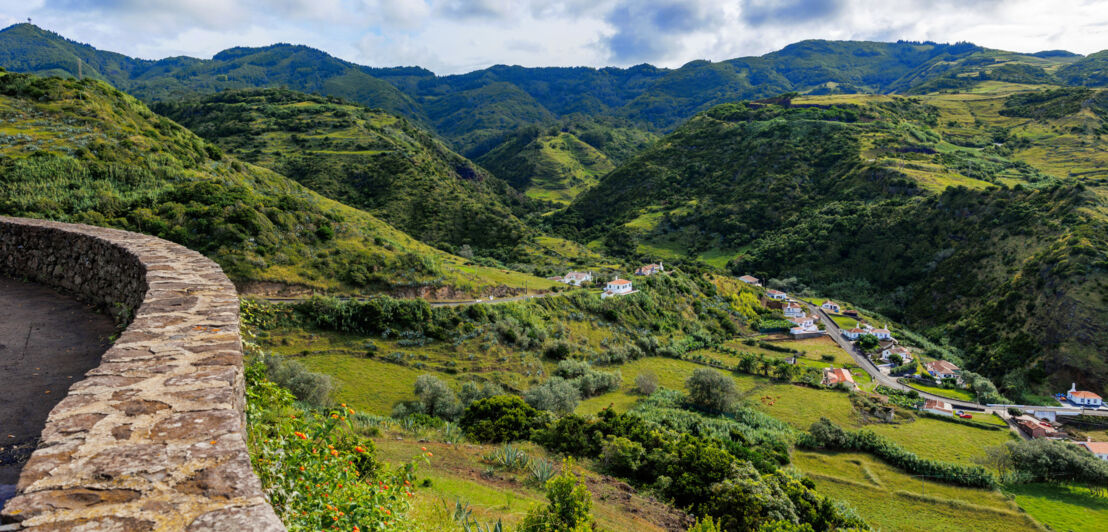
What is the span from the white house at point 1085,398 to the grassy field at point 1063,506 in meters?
21.1

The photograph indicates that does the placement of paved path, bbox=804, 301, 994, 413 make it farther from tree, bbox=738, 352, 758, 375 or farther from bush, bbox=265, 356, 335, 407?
bush, bbox=265, 356, 335, 407

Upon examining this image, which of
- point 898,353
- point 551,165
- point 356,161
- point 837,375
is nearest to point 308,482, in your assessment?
point 837,375

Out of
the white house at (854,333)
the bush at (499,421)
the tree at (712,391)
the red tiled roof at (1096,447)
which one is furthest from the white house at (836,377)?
the bush at (499,421)

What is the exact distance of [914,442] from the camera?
3097cm

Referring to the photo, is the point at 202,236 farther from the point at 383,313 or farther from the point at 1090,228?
the point at 1090,228

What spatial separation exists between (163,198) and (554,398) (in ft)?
85.7

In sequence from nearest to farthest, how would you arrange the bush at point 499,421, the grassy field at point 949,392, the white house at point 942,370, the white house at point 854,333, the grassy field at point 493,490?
the grassy field at point 493,490 < the bush at point 499,421 < the grassy field at point 949,392 < the white house at point 942,370 < the white house at point 854,333

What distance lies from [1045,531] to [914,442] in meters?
9.59

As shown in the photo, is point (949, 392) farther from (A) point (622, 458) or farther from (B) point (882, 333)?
(A) point (622, 458)

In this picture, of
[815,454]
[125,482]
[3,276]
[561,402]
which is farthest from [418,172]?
[125,482]

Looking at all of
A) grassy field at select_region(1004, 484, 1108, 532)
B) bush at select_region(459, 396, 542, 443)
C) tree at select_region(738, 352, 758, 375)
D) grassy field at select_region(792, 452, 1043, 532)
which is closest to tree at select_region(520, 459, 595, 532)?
bush at select_region(459, 396, 542, 443)

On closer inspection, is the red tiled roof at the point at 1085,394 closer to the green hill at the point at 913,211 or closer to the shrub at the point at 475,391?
the green hill at the point at 913,211

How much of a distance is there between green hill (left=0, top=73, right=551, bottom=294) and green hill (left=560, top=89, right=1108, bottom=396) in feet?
188

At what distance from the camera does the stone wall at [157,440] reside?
2.32 m
